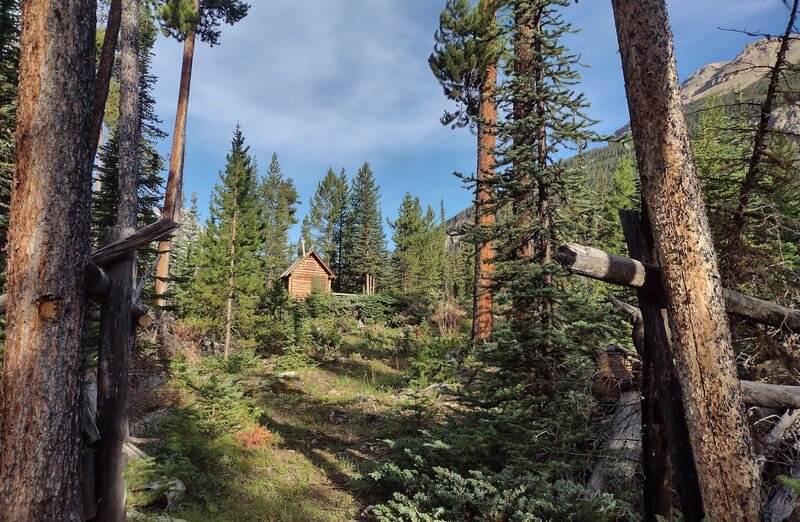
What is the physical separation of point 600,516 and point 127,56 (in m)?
13.9

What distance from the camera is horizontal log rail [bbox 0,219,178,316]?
11.1ft

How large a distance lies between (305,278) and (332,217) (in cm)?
1713

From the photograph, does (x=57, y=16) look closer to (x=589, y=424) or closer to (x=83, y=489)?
(x=83, y=489)

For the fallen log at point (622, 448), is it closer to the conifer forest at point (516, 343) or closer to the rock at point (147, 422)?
the conifer forest at point (516, 343)

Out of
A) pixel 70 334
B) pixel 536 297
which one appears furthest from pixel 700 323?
pixel 70 334

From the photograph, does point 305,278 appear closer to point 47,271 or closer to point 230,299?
point 230,299

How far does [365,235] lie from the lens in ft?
139

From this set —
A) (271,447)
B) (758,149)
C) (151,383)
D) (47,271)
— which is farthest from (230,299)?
(758,149)

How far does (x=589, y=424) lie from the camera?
5164mm

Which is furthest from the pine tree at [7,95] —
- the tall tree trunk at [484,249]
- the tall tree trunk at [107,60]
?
the tall tree trunk at [484,249]

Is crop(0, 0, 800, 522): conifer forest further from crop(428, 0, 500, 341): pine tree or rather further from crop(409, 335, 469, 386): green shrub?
crop(428, 0, 500, 341): pine tree

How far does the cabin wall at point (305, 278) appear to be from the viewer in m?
32.0

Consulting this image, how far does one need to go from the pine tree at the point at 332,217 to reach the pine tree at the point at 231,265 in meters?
30.5

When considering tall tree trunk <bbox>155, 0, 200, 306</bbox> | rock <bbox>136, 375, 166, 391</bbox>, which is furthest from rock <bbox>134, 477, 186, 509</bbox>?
tall tree trunk <bbox>155, 0, 200, 306</bbox>
